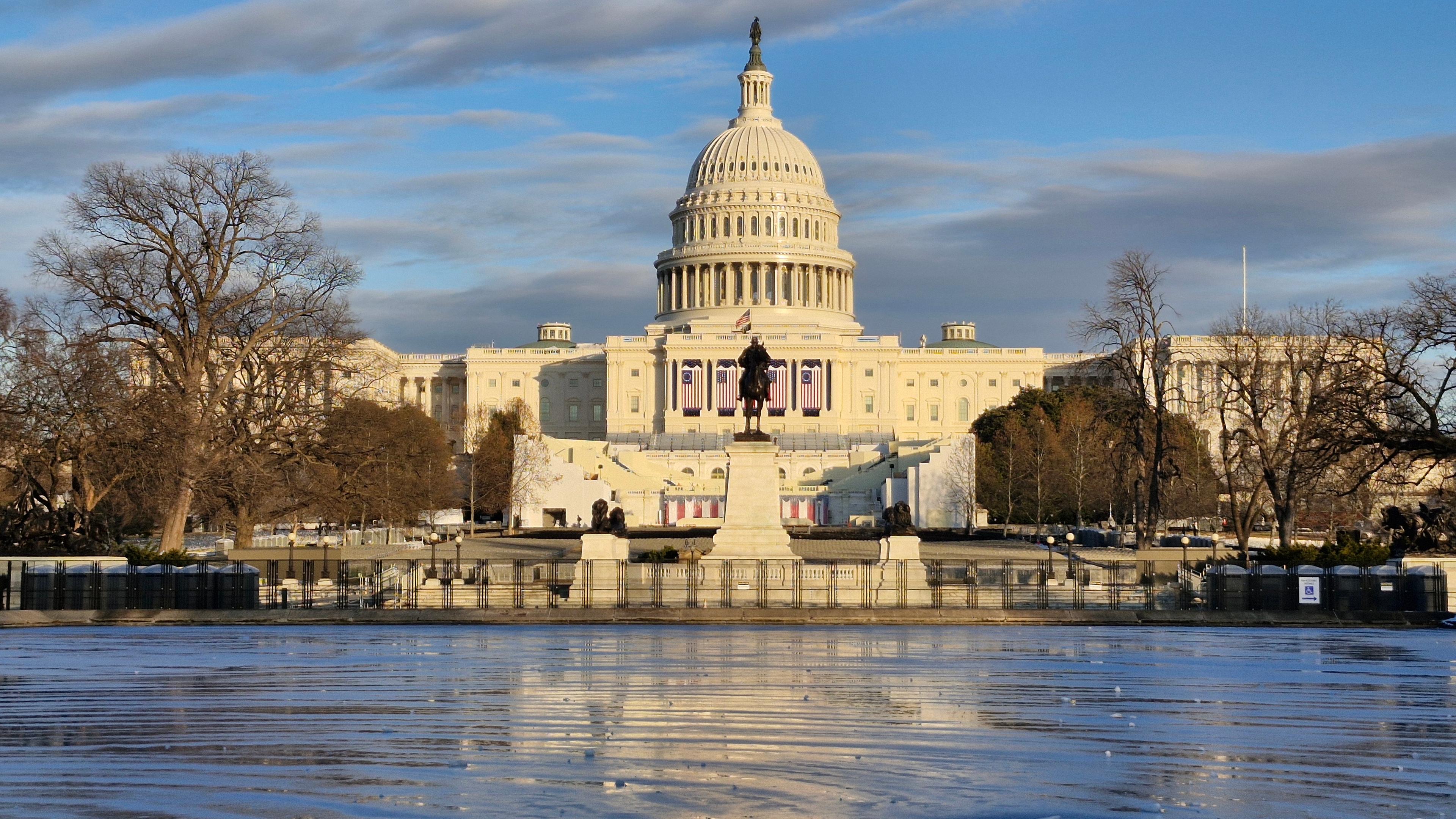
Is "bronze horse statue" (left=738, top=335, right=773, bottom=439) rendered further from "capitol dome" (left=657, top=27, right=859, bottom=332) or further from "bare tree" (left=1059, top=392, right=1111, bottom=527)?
"capitol dome" (left=657, top=27, right=859, bottom=332)

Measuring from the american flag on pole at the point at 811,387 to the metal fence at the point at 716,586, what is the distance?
11099cm

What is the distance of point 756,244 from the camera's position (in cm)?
18025

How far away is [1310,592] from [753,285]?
472ft

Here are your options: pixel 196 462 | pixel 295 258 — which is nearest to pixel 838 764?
pixel 196 462

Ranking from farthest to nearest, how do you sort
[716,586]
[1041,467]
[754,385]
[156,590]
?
[1041,467] → [754,385] → [716,586] → [156,590]

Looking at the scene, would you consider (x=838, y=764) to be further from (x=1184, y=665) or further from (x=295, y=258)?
(x=295, y=258)

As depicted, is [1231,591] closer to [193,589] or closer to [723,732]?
[193,589]

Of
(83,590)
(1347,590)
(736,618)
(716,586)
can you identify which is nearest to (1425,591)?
(1347,590)

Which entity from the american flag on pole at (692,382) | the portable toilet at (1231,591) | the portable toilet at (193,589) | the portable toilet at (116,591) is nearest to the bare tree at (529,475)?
the portable toilet at (193,589)

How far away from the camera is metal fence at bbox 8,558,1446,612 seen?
4144 centimetres

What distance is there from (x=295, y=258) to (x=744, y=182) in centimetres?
13071

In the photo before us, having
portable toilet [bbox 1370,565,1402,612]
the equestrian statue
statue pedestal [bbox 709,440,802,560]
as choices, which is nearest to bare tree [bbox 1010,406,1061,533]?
the equestrian statue

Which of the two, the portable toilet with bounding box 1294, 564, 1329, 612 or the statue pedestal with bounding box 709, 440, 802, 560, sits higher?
the statue pedestal with bounding box 709, 440, 802, 560

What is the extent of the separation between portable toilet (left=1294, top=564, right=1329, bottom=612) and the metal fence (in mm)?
45
